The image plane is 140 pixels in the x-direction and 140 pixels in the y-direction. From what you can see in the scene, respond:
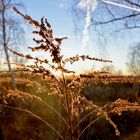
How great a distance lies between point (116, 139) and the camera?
57.3 ft

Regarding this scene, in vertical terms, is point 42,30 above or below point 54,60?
above

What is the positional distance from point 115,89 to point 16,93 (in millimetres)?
22498

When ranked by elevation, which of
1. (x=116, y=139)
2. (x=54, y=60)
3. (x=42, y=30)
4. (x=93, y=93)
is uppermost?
(x=42, y=30)

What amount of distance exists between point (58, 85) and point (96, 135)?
1467cm

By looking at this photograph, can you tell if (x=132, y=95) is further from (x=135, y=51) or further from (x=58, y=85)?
(x=135, y=51)

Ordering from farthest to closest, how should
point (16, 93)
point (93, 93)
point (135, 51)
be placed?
point (135, 51) → point (93, 93) → point (16, 93)

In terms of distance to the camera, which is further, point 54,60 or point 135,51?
point 135,51

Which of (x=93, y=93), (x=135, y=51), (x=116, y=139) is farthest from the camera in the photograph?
(x=135, y=51)

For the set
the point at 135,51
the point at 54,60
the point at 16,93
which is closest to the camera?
the point at 54,60

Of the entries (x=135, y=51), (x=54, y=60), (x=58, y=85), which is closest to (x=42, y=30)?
(x=54, y=60)

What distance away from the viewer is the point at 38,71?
3129 millimetres

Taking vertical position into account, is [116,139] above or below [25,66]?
below

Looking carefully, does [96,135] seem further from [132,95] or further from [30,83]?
[30,83]

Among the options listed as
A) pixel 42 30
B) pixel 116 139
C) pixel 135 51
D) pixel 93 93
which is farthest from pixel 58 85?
pixel 135 51
